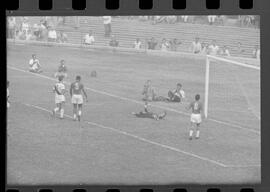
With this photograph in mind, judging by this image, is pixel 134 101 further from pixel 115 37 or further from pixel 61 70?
pixel 61 70

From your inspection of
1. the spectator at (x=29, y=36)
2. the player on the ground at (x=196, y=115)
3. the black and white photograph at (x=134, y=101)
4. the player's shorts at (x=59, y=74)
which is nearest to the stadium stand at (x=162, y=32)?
the black and white photograph at (x=134, y=101)

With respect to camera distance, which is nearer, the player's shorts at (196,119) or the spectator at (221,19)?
the spectator at (221,19)

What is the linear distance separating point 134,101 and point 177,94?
404mm

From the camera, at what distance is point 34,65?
1171 centimetres

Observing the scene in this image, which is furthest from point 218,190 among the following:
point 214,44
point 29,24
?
point 29,24

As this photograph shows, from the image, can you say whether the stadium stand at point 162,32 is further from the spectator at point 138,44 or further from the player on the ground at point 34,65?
the player on the ground at point 34,65

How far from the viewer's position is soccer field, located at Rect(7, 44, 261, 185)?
11648mm

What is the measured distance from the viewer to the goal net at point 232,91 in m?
11.7

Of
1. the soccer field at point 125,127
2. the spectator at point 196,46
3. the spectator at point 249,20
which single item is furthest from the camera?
the spectator at point 196,46

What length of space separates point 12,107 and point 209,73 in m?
1.84

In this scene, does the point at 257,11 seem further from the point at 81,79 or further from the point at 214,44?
the point at 81,79

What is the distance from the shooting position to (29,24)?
11.6 m

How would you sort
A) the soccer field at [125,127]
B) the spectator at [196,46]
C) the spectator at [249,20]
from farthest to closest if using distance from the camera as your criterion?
the spectator at [196,46], the soccer field at [125,127], the spectator at [249,20]

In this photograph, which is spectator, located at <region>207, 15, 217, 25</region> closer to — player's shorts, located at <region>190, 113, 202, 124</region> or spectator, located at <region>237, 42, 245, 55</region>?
spectator, located at <region>237, 42, 245, 55</region>
